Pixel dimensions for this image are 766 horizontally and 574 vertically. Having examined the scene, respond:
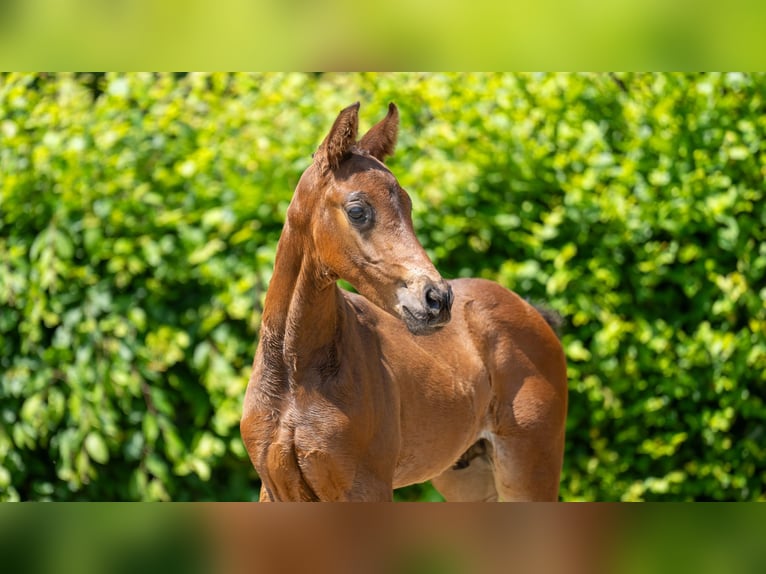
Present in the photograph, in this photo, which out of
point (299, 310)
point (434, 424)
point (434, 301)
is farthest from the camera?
point (434, 424)

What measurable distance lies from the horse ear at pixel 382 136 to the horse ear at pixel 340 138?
0.14 meters

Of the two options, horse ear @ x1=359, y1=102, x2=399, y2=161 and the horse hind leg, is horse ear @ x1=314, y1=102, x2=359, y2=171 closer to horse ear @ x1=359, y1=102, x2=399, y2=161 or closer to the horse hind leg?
horse ear @ x1=359, y1=102, x2=399, y2=161

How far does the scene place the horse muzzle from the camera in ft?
7.73

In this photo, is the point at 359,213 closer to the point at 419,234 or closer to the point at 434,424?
the point at 434,424

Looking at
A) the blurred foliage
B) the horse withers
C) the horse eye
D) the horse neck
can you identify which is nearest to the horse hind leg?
the horse withers

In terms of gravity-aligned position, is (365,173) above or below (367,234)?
above

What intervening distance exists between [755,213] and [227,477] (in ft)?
10.6

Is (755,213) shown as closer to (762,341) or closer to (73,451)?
(762,341)

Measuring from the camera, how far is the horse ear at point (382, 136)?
269 centimetres

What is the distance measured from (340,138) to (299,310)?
1.59 feet

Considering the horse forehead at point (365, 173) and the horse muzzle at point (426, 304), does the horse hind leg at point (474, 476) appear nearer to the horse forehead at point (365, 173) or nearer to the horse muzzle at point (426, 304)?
the horse muzzle at point (426, 304)

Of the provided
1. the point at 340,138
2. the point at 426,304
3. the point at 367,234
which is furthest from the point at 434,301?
the point at 340,138

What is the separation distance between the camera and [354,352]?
8.97 ft

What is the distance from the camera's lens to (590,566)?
95 centimetres
